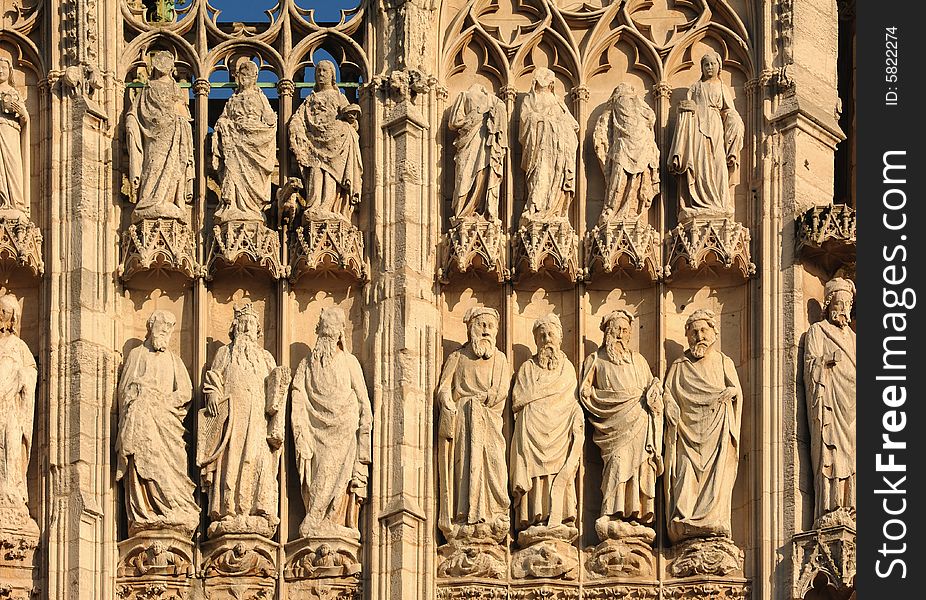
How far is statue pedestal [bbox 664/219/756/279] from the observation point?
35969 millimetres

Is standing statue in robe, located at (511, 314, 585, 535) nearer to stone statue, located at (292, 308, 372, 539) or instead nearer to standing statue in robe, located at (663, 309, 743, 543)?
standing statue in robe, located at (663, 309, 743, 543)

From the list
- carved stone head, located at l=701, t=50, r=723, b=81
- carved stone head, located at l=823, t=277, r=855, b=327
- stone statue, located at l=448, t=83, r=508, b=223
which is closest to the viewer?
carved stone head, located at l=823, t=277, r=855, b=327

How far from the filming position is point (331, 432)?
3556 cm

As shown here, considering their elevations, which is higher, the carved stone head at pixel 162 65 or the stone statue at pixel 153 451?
the carved stone head at pixel 162 65

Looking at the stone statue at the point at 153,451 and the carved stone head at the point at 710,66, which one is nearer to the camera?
the stone statue at the point at 153,451

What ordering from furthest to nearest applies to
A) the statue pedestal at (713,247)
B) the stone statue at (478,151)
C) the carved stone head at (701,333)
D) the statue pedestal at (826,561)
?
the stone statue at (478,151) → the statue pedestal at (713,247) → the carved stone head at (701,333) → the statue pedestal at (826,561)

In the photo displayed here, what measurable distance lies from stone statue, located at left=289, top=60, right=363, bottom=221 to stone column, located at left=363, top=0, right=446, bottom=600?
190 millimetres

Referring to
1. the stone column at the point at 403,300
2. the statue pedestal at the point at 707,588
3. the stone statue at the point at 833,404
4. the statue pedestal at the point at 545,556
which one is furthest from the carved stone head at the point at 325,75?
the statue pedestal at the point at 707,588

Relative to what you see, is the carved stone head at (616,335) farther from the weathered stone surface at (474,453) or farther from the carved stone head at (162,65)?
Answer: the carved stone head at (162,65)

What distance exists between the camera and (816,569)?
115 feet

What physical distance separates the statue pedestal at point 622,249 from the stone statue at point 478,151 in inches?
31.9

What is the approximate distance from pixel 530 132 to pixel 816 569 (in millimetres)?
4275

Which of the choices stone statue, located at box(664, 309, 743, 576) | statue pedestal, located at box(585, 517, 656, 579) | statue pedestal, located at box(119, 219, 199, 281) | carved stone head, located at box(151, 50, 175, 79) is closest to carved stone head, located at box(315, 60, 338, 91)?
carved stone head, located at box(151, 50, 175, 79)

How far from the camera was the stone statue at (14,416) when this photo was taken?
1388 inches
